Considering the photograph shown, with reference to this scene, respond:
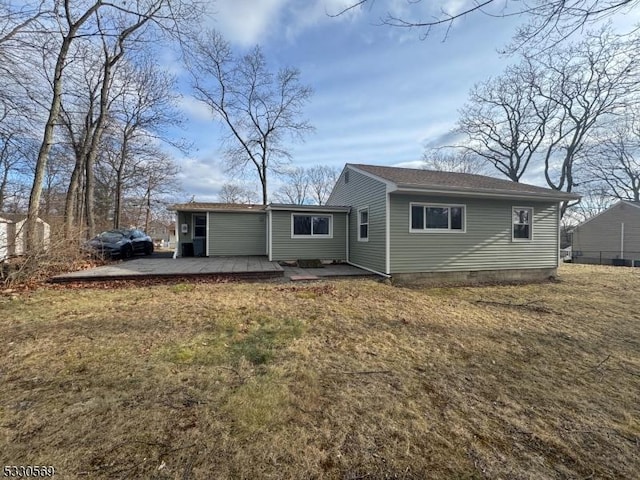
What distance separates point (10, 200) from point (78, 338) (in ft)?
71.1

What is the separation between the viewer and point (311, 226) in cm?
1160

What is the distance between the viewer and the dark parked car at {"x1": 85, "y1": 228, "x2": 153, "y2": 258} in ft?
35.8

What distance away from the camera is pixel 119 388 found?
2.63 metres

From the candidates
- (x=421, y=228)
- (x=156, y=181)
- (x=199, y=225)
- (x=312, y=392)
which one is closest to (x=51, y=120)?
(x=199, y=225)

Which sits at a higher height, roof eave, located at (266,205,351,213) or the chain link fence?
roof eave, located at (266,205,351,213)

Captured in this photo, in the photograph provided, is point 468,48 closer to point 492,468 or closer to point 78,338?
point 492,468

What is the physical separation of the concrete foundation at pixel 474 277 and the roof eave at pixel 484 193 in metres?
2.43

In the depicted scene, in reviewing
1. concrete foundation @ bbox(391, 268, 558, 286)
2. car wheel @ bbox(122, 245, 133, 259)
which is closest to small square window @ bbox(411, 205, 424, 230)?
A: concrete foundation @ bbox(391, 268, 558, 286)

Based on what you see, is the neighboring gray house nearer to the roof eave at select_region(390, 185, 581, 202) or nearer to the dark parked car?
the roof eave at select_region(390, 185, 581, 202)

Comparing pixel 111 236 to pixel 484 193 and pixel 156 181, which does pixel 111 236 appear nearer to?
pixel 484 193

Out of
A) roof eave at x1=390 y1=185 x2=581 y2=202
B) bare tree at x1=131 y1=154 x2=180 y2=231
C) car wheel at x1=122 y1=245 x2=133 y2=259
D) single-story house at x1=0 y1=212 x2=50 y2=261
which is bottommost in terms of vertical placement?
car wheel at x1=122 y1=245 x2=133 y2=259

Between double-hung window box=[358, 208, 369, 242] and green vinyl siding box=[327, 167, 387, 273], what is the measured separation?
6.0 inches

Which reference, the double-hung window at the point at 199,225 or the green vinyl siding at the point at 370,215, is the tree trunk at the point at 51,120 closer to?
the double-hung window at the point at 199,225

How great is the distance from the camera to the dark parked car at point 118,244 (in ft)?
35.8
